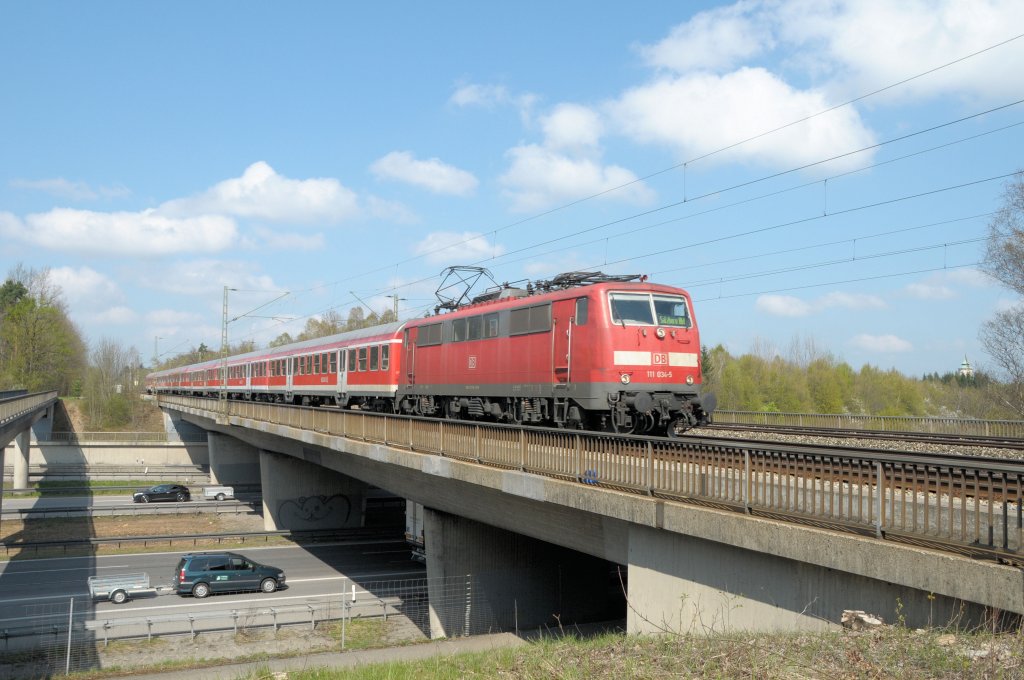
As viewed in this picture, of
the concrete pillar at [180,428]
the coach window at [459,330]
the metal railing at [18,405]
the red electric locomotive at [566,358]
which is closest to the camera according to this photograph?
the red electric locomotive at [566,358]

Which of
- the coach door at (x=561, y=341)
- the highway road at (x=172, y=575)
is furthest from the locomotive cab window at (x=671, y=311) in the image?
the highway road at (x=172, y=575)

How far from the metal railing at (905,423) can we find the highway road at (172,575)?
15.7 metres

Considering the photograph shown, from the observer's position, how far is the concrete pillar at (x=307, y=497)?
4375 cm

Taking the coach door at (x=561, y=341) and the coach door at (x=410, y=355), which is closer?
the coach door at (x=561, y=341)

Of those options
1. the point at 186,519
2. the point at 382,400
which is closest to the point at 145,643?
the point at 382,400

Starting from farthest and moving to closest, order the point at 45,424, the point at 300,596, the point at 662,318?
the point at 45,424
the point at 300,596
the point at 662,318

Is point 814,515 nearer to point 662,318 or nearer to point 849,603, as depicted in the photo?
point 849,603

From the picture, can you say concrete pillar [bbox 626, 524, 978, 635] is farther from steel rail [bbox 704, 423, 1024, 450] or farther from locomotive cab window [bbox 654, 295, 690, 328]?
steel rail [bbox 704, 423, 1024, 450]

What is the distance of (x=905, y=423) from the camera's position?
88.8 ft

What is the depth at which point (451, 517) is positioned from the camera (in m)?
21.7

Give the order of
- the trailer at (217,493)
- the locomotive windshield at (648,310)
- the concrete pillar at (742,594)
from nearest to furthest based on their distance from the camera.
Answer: the concrete pillar at (742,594) → the locomotive windshield at (648,310) → the trailer at (217,493)

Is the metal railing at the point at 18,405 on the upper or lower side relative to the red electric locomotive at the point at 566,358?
lower

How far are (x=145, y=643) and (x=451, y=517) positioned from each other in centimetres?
893

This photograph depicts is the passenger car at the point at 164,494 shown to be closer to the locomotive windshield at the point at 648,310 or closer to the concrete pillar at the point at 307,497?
the concrete pillar at the point at 307,497
